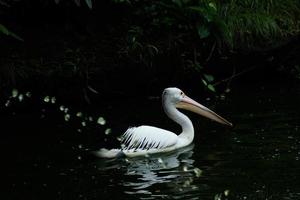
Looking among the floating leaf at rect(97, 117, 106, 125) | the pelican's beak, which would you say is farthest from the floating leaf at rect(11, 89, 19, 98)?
the pelican's beak

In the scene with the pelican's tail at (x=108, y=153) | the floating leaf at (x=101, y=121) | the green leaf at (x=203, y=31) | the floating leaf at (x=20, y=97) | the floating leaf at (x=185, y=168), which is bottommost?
the floating leaf at (x=185, y=168)

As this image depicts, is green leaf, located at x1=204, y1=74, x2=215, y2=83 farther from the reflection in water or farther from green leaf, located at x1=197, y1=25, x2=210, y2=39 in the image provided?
the reflection in water

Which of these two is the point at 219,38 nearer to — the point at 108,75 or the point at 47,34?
the point at 108,75

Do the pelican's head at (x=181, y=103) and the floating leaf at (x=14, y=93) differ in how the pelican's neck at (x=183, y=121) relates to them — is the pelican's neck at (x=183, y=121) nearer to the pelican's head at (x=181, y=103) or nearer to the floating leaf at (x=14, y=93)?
the pelican's head at (x=181, y=103)

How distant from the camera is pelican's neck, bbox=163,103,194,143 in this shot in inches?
392

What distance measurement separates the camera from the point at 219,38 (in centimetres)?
1312

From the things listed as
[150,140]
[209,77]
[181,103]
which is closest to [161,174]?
[150,140]

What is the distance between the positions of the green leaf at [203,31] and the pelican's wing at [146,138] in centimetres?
333

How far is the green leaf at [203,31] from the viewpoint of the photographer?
12688mm

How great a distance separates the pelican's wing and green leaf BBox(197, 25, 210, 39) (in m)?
3.33

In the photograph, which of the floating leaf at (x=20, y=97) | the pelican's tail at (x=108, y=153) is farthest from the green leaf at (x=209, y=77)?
the pelican's tail at (x=108, y=153)

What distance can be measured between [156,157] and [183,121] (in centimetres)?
107

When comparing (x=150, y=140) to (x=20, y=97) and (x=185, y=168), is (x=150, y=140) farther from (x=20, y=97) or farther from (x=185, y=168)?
(x=20, y=97)

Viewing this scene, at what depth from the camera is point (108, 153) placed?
9.17 meters
